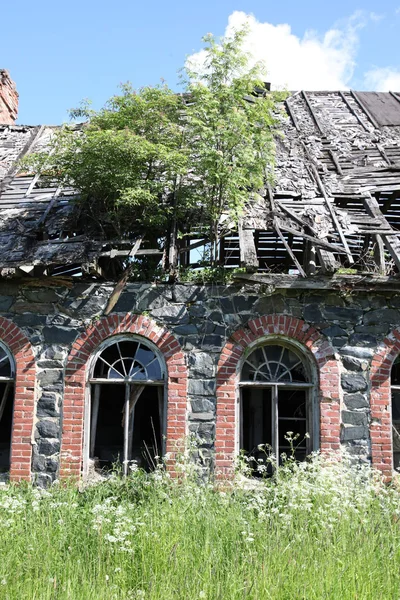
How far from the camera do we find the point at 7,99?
1512 cm

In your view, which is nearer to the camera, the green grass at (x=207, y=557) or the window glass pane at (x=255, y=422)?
the green grass at (x=207, y=557)

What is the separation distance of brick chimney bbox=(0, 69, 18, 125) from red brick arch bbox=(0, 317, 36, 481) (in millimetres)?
8003

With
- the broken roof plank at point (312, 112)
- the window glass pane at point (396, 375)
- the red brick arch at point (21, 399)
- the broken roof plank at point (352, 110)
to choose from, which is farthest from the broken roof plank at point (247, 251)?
the broken roof plank at point (352, 110)

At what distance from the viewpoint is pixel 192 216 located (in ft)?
30.8

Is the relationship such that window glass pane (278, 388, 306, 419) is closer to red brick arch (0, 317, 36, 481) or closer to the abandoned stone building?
the abandoned stone building

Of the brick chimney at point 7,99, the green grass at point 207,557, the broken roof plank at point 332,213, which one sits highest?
the brick chimney at point 7,99

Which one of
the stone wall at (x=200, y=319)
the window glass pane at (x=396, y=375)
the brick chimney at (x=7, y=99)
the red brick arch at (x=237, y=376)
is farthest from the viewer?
the brick chimney at (x=7, y=99)

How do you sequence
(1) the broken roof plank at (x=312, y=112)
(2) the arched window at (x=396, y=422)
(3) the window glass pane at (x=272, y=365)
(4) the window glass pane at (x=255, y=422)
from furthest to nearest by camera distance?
(1) the broken roof plank at (x=312, y=112), (4) the window glass pane at (x=255, y=422), (2) the arched window at (x=396, y=422), (3) the window glass pane at (x=272, y=365)

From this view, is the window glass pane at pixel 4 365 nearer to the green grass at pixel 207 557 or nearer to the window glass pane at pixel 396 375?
the green grass at pixel 207 557

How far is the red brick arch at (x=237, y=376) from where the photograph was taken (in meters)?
8.23

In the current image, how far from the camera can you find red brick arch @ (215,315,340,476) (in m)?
8.23

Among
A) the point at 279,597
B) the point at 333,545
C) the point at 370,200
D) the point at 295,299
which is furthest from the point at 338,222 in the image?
the point at 279,597

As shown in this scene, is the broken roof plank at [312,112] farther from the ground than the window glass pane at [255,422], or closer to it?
farther from the ground

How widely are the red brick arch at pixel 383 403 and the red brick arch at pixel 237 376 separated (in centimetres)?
51
